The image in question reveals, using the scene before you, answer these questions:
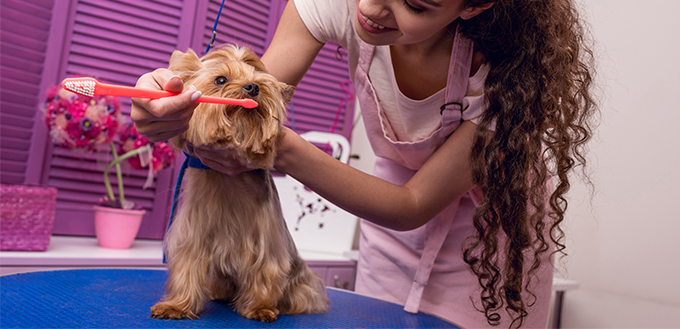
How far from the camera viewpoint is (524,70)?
3.69ft

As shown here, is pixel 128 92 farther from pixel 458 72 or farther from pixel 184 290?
pixel 458 72

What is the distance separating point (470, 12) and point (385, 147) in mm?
518

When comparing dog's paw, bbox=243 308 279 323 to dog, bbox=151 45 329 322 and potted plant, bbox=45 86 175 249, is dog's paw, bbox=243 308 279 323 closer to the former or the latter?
dog, bbox=151 45 329 322

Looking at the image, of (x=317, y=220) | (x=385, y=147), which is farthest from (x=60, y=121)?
(x=385, y=147)

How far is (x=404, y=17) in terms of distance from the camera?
1.00 m

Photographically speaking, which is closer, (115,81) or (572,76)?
(572,76)

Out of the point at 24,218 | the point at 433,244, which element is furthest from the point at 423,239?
the point at 24,218

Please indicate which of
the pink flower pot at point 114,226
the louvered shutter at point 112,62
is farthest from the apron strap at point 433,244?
the louvered shutter at point 112,62

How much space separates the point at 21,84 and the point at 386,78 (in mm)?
1899

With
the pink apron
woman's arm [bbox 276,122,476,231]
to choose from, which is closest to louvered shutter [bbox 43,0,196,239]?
the pink apron

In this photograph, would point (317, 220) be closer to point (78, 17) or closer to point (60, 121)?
point (60, 121)

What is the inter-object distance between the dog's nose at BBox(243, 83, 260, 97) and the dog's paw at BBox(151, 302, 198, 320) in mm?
486

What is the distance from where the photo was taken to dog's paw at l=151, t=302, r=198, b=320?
1020mm

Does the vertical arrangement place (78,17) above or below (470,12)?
above
